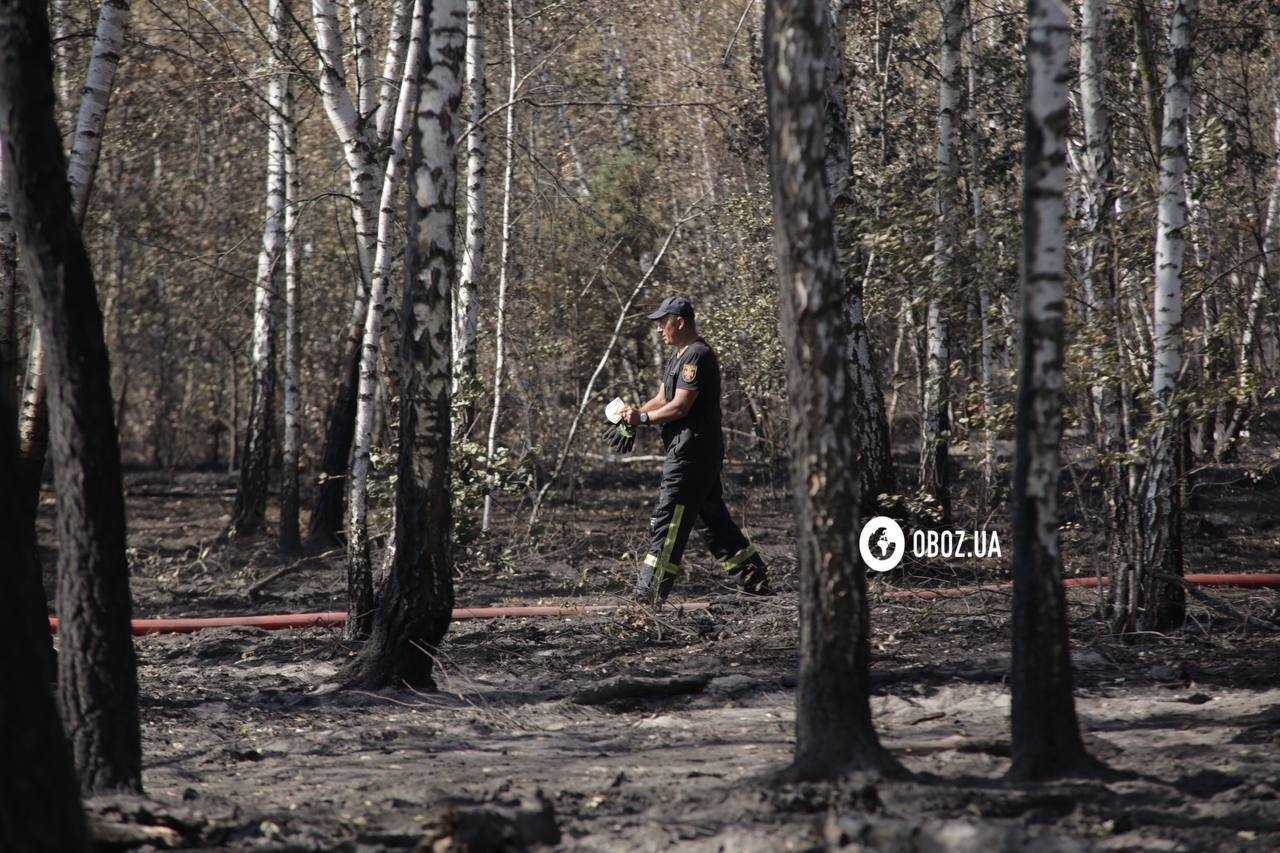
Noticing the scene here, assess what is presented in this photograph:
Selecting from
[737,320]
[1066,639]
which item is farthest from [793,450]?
[737,320]

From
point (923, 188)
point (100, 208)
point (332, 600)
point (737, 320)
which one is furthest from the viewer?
point (100, 208)

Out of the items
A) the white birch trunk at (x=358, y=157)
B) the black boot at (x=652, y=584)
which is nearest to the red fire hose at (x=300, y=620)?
the black boot at (x=652, y=584)

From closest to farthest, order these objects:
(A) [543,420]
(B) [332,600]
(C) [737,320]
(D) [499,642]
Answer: (D) [499,642]
(B) [332,600]
(C) [737,320]
(A) [543,420]

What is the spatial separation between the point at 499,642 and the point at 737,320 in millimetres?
7432

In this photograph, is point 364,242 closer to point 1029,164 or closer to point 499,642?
point 499,642

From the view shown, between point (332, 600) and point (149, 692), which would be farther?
point (332, 600)

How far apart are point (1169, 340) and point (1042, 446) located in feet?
11.4

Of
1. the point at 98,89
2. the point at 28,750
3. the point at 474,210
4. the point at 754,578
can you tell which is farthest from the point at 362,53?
the point at 28,750

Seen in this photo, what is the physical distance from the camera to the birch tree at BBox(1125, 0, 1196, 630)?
787 cm

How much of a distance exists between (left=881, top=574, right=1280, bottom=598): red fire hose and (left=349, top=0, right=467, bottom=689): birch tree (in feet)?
12.2

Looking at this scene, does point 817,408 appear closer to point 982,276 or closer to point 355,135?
point 982,276

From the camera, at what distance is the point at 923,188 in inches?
438

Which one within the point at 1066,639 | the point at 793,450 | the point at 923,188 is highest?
the point at 923,188

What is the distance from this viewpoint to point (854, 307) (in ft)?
33.6
